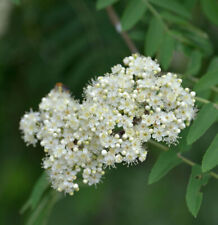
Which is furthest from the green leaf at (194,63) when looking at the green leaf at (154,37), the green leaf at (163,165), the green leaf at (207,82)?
the green leaf at (163,165)

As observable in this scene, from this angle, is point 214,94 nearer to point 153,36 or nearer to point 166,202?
point 153,36

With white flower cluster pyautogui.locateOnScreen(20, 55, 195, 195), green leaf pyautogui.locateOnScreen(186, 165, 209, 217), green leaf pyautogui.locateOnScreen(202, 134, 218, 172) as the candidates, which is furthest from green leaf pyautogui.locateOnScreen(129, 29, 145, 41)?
green leaf pyautogui.locateOnScreen(202, 134, 218, 172)

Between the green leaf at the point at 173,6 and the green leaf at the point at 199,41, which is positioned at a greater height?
the green leaf at the point at 173,6

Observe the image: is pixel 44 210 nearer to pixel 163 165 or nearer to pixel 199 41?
pixel 163 165

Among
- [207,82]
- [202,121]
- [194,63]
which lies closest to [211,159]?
[202,121]

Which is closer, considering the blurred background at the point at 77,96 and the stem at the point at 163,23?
the stem at the point at 163,23

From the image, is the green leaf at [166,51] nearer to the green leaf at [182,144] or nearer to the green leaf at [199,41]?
the green leaf at [199,41]
